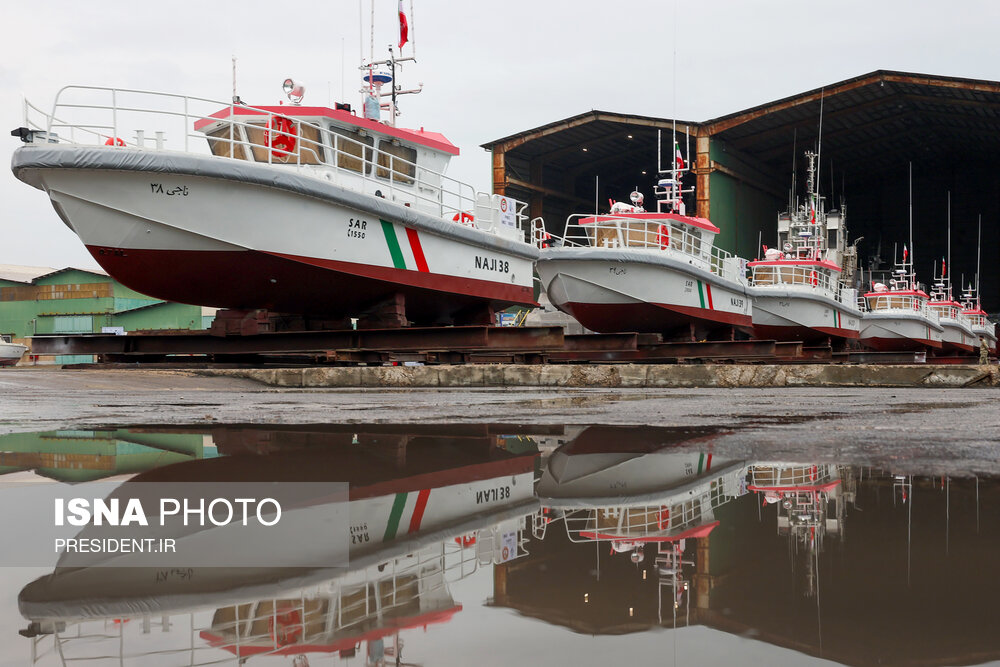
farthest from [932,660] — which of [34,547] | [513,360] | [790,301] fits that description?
[790,301]

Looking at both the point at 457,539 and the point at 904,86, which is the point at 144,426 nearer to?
the point at 457,539

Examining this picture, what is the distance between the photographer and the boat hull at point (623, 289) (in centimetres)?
1502

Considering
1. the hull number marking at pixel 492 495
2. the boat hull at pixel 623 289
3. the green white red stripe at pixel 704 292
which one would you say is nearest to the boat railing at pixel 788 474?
the hull number marking at pixel 492 495

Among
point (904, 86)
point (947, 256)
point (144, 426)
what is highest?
point (904, 86)

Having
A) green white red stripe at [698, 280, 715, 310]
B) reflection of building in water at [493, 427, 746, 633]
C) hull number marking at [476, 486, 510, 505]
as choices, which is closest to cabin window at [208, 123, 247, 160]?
reflection of building in water at [493, 427, 746, 633]

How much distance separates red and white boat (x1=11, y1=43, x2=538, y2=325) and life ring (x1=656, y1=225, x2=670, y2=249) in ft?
15.0

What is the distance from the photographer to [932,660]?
37.7 inches

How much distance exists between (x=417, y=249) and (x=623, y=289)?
5533 millimetres

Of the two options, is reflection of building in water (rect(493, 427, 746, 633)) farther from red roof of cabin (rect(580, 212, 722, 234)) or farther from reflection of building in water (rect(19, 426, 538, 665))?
red roof of cabin (rect(580, 212, 722, 234))

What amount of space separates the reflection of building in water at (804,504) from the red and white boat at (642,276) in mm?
12164

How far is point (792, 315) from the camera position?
73.5ft

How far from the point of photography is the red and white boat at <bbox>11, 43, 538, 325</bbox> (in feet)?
27.5

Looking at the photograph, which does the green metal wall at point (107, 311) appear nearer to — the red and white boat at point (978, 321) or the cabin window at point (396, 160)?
the cabin window at point (396, 160)

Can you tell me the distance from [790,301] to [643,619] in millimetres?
22634
